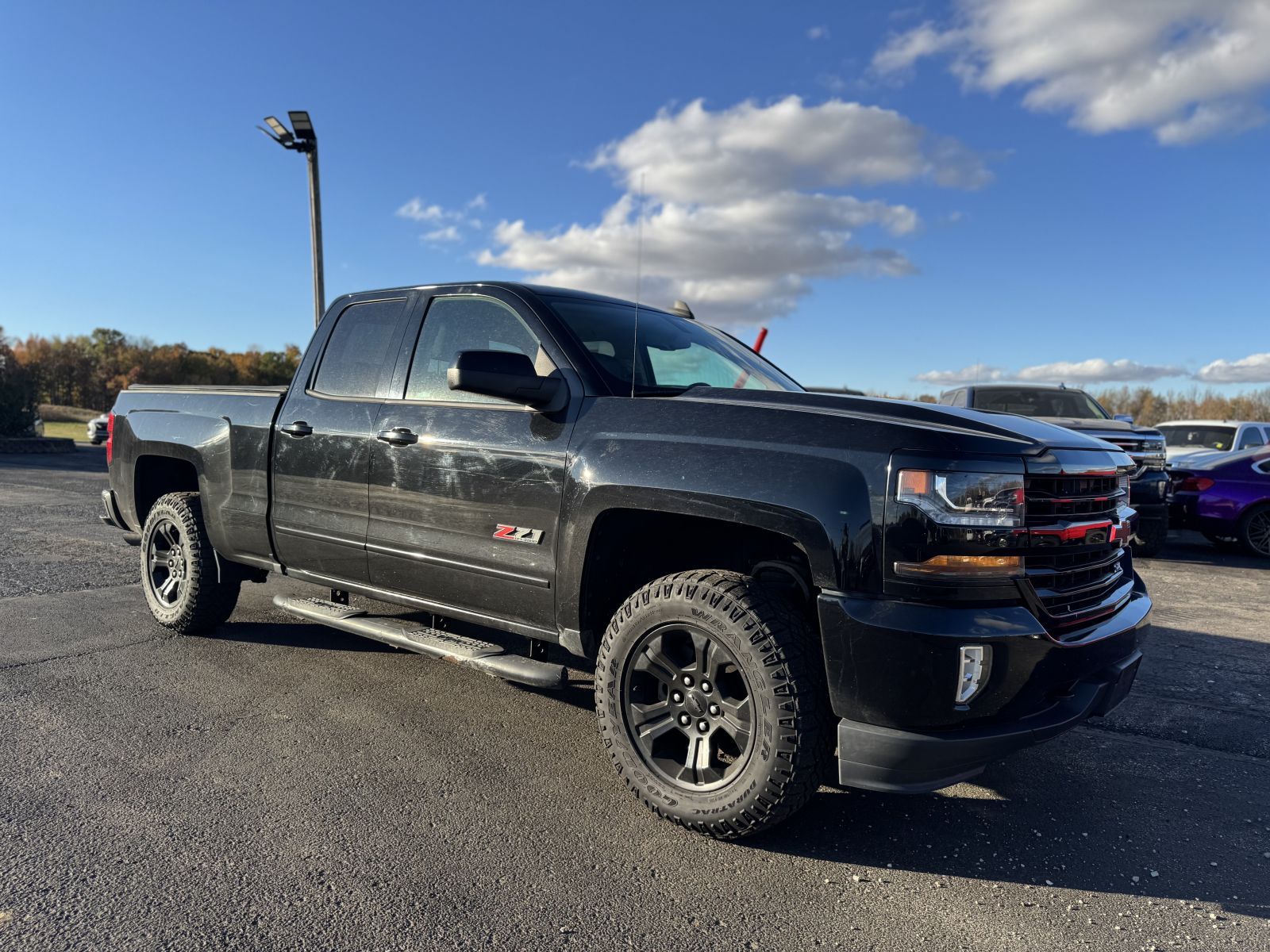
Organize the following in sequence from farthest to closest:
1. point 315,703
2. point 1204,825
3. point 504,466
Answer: point 315,703 < point 504,466 < point 1204,825

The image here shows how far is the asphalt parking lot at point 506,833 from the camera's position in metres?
2.39

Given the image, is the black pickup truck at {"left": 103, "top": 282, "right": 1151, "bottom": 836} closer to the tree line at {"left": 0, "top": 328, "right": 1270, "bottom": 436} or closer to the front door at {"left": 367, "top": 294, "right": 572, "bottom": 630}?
the front door at {"left": 367, "top": 294, "right": 572, "bottom": 630}

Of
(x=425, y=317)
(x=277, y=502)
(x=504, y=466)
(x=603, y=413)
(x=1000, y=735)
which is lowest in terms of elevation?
(x=1000, y=735)

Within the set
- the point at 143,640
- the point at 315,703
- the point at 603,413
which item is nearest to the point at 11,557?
the point at 143,640

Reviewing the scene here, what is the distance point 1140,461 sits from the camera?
28.1 feet

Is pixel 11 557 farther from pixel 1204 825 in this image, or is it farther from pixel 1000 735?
pixel 1204 825

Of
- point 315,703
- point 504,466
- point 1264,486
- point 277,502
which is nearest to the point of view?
point 504,466

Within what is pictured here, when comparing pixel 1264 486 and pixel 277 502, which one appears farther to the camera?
pixel 1264 486

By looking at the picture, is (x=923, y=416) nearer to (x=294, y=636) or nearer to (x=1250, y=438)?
(x=294, y=636)

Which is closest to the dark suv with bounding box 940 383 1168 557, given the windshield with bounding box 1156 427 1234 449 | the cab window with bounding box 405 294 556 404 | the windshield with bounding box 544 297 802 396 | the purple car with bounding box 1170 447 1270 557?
the purple car with bounding box 1170 447 1270 557

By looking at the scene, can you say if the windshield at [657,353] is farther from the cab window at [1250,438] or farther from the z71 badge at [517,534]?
the cab window at [1250,438]

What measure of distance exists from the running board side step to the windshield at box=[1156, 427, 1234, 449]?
599 inches

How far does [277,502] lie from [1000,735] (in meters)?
3.60

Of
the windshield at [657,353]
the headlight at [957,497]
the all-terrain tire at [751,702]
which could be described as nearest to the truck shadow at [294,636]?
the windshield at [657,353]
